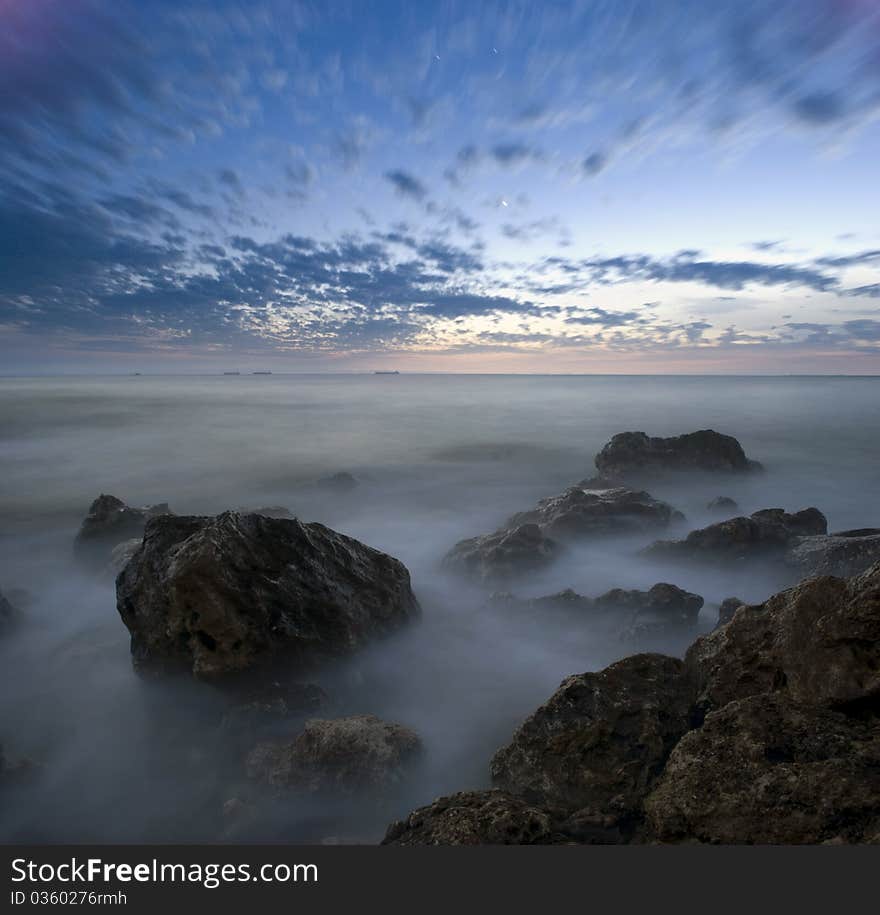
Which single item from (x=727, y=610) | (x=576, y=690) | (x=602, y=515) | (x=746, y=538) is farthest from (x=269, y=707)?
(x=746, y=538)

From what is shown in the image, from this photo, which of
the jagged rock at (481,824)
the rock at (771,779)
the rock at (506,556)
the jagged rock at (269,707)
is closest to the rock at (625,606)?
the rock at (506,556)

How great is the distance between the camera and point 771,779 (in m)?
3.32

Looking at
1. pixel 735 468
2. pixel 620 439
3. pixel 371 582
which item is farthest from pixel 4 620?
pixel 735 468

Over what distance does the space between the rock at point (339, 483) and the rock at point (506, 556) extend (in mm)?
11845

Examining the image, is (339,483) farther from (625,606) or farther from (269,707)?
(269,707)

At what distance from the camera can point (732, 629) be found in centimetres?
491

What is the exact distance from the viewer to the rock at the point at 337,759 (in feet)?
19.4

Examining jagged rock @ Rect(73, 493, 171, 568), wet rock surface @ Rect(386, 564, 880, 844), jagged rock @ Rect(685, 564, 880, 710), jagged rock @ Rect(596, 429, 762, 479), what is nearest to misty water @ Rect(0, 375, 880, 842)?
jagged rock @ Rect(73, 493, 171, 568)

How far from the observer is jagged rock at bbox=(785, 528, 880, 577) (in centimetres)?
1002

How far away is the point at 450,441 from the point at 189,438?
24.0 m

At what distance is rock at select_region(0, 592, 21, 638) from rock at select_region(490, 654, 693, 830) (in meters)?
11.1

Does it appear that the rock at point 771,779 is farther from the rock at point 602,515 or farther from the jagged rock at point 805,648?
the rock at point 602,515

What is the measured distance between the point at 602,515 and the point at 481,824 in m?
13.2

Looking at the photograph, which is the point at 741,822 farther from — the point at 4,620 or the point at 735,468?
the point at 735,468
